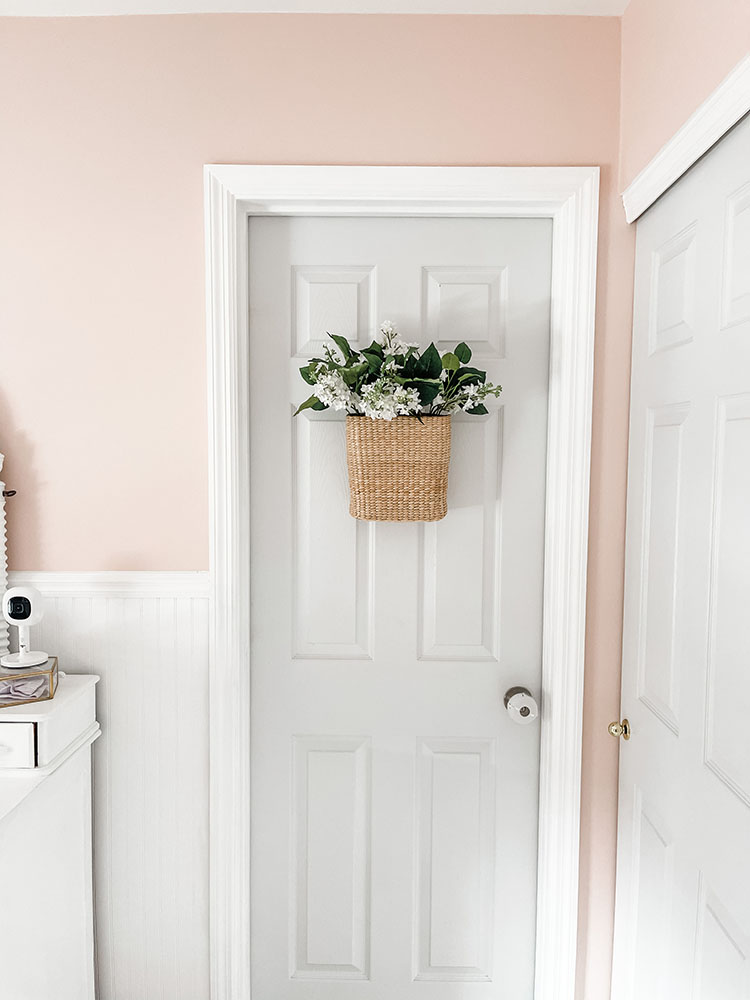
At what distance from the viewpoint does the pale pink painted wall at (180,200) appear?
1471 mm

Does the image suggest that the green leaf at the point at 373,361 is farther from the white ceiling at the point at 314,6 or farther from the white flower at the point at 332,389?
the white ceiling at the point at 314,6

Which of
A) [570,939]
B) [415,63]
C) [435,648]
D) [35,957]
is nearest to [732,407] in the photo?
[435,648]

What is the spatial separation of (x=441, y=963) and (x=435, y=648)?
30.0 inches

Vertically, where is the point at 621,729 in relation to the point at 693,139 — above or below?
below

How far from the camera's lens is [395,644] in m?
1.61

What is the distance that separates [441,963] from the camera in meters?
1.64

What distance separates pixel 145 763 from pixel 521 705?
2.89 ft

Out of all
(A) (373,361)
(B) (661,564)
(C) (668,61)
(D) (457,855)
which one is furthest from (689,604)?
(C) (668,61)

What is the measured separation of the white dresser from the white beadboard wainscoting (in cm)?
6

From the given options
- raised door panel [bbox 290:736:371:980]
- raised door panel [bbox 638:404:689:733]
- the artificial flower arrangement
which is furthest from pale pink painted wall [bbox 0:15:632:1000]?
raised door panel [bbox 290:736:371:980]

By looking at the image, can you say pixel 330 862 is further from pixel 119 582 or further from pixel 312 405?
pixel 312 405

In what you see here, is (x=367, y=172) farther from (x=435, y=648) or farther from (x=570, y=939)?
(x=570, y=939)

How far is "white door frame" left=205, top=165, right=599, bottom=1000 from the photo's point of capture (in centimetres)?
147

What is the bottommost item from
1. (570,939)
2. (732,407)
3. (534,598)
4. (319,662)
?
(570,939)
